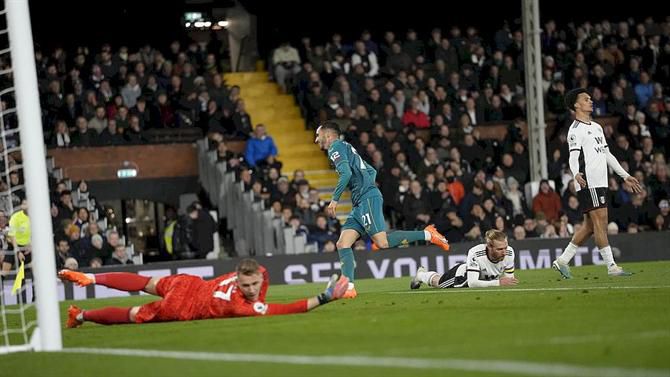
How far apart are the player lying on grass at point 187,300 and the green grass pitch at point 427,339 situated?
15 cm

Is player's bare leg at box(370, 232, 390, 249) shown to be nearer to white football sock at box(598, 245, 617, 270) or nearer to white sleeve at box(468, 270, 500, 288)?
white sleeve at box(468, 270, 500, 288)

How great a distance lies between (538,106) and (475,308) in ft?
53.0

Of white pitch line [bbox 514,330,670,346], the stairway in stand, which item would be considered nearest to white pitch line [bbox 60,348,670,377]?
white pitch line [bbox 514,330,670,346]

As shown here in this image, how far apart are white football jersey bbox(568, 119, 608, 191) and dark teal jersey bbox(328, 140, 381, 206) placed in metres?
2.60

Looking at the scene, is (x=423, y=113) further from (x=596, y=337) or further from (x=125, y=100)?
(x=596, y=337)

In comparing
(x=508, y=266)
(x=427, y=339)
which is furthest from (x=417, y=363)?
(x=508, y=266)

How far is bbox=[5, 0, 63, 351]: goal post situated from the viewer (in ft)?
31.8

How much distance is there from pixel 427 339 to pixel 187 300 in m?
3.46

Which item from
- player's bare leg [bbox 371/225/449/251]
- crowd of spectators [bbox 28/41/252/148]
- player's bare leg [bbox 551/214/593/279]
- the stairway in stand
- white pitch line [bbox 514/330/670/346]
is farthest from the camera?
the stairway in stand

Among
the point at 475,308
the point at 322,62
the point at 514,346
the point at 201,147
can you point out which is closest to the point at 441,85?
the point at 322,62

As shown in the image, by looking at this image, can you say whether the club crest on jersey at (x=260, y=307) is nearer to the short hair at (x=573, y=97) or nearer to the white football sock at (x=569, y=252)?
the white football sock at (x=569, y=252)

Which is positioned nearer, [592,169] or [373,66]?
[592,169]

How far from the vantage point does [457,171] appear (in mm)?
27297

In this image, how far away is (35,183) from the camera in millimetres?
9742
